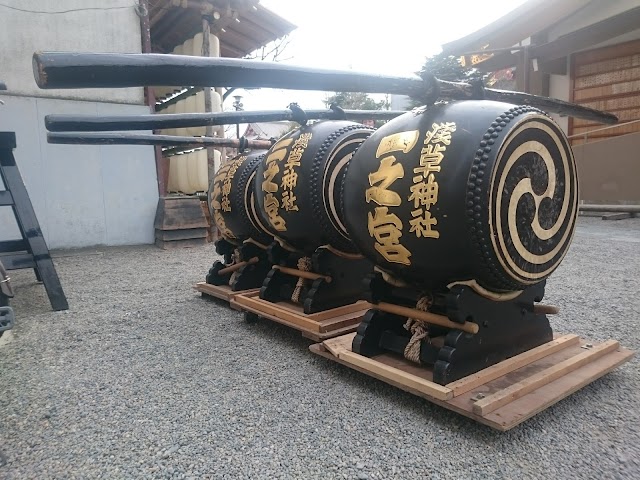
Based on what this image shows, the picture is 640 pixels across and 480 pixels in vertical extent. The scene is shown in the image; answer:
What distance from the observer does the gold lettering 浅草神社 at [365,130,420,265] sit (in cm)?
158

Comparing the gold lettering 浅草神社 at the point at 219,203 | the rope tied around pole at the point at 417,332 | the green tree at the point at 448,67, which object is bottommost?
the rope tied around pole at the point at 417,332

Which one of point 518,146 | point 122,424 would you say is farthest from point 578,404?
point 122,424

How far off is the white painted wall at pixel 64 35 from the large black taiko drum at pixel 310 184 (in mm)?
3972

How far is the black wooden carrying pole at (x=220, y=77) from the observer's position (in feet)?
3.84

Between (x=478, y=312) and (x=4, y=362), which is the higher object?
(x=478, y=312)

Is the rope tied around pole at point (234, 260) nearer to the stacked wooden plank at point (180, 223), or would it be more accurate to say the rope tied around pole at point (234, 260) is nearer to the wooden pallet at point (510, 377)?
the wooden pallet at point (510, 377)

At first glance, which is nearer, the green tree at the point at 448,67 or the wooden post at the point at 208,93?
the wooden post at the point at 208,93

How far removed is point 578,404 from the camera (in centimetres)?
153

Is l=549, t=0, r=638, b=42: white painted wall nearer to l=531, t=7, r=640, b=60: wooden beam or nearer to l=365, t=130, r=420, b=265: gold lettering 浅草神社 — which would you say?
l=531, t=7, r=640, b=60: wooden beam

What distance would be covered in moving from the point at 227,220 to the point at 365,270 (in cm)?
114

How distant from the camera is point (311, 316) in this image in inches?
87.7

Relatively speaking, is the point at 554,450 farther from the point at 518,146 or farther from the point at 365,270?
the point at 365,270

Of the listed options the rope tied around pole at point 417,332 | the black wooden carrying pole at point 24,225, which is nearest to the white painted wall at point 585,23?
the rope tied around pole at point 417,332

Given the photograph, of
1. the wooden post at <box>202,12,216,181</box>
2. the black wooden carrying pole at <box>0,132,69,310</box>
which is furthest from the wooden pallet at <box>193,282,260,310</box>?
the wooden post at <box>202,12,216,181</box>
